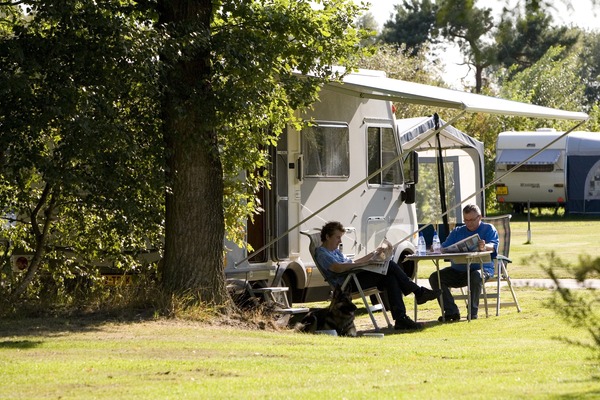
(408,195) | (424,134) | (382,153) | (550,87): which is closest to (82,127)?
(382,153)

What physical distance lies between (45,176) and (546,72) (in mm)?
35698

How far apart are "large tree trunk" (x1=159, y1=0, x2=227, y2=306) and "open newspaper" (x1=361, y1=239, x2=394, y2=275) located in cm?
153

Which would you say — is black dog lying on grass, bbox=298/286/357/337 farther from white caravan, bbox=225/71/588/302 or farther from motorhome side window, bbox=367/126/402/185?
motorhome side window, bbox=367/126/402/185

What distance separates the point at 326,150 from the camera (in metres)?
12.1

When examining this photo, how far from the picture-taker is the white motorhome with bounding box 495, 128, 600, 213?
3036 cm

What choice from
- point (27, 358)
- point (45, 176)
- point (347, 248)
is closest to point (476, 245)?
point (347, 248)

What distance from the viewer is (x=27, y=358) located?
7434mm

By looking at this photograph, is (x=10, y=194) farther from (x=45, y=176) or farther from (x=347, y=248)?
(x=347, y=248)

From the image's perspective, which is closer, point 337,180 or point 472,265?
point 472,265

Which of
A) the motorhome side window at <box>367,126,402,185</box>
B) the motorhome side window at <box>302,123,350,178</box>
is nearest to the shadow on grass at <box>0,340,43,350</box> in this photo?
the motorhome side window at <box>302,123,350,178</box>

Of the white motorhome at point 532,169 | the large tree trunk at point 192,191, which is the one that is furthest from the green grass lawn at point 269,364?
the white motorhome at point 532,169

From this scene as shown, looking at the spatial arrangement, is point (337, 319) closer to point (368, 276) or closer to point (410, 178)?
point (368, 276)

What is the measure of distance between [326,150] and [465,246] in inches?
68.8

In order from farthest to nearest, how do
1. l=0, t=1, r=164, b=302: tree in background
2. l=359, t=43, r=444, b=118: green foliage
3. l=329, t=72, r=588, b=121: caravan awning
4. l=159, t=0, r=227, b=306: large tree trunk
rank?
l=359, t=43, r=444, b=118: green foliage < l=329, t=72, r=588, b=121: caravan awning < l=159, t=0, r=227, b=306: large tree trunk < l=0, t=1, r=164, b=302: tree in background
